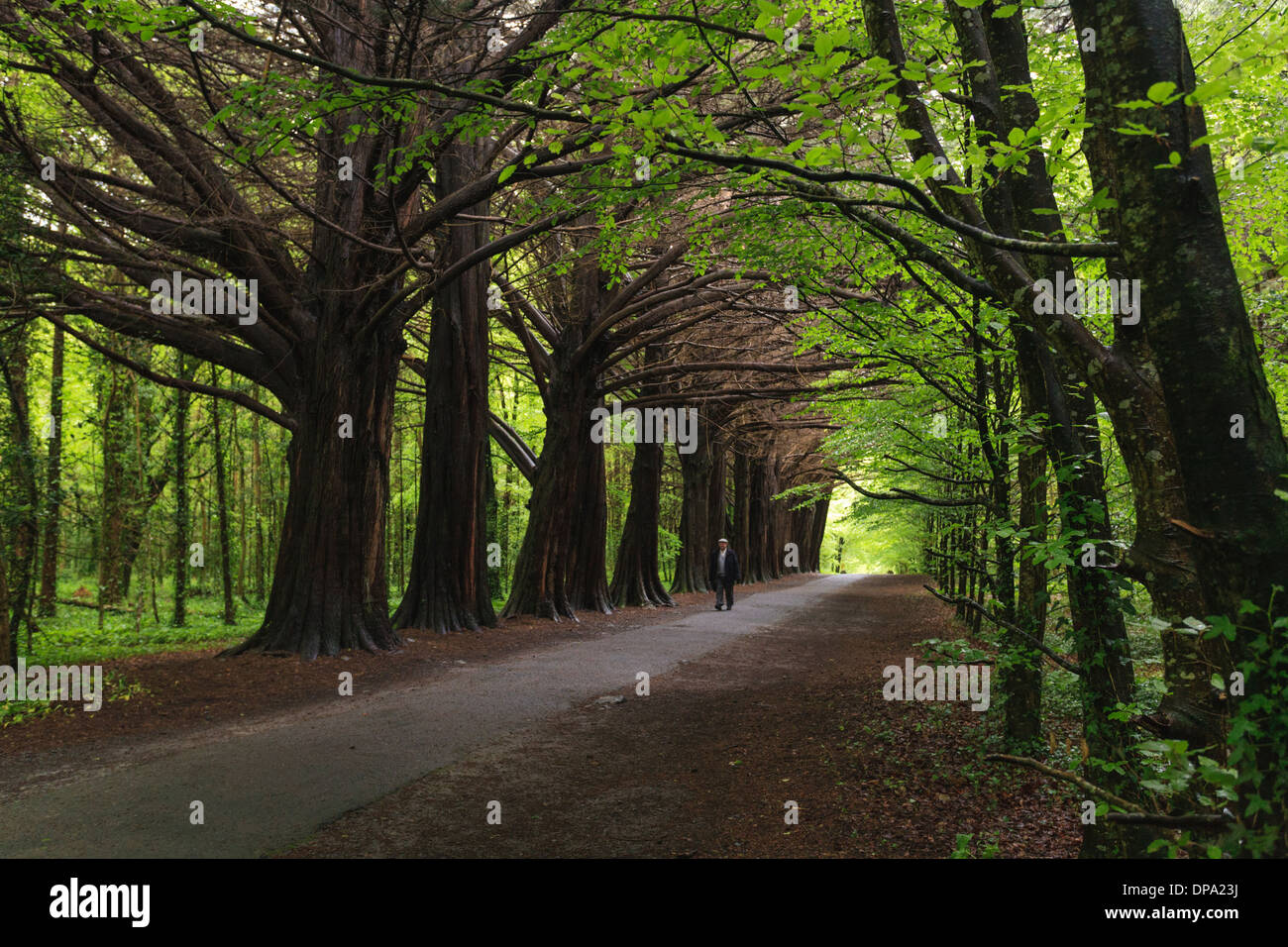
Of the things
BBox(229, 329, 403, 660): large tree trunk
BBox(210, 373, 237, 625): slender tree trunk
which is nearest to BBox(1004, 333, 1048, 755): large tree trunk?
BBox(229, 329, 403, 660): large tree trunk

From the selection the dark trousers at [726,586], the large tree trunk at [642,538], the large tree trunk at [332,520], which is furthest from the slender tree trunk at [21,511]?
the dark trousers at [726,586]

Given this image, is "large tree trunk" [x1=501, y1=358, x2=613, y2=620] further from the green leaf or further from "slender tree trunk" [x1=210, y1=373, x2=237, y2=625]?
the green leaf

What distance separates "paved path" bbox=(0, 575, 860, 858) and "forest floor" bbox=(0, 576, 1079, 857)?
24 mm

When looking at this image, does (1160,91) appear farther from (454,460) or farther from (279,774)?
(454,460)

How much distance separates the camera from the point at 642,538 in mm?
22719

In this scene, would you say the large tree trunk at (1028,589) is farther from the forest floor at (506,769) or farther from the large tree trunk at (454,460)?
the large tree trunk at (454,460)

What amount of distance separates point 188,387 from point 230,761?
7.50 metres

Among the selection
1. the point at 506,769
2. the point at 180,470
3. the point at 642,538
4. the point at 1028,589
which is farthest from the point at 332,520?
the point at 642,538

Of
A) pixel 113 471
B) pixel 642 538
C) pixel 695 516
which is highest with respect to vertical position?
pixel 113 471

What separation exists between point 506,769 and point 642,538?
16538mm

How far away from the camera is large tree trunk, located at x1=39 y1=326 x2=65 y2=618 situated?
1219 cm

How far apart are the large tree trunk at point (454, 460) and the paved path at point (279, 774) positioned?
3.90m

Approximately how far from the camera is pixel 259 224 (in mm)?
9867

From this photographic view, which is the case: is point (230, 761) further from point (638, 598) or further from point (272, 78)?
point (638, 598)
